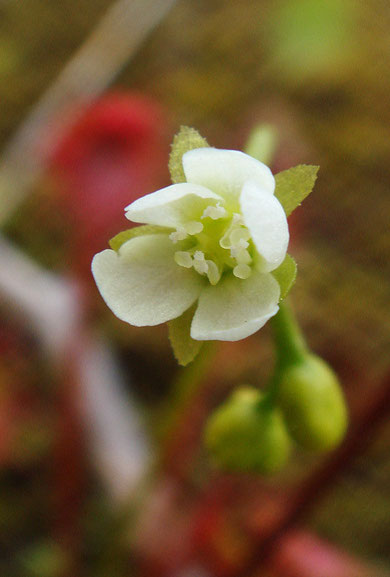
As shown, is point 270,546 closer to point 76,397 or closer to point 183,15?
point 76,397

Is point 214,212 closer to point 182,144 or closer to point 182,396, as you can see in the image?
point 182,144

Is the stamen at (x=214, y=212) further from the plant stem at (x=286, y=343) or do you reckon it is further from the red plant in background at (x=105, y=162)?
the red plant in background at (x=105, y=162)

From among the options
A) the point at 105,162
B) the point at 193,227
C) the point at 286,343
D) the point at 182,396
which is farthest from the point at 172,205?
the point at 105,162

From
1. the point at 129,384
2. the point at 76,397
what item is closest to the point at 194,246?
the point at 76,397

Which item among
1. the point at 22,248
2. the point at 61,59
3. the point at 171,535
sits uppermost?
the point at 61,59

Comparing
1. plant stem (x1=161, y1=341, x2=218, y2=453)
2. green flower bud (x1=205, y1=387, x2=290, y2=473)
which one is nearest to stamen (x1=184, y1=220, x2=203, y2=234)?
green flower bud (x1=205, y1=387, x2=290, y2=473)

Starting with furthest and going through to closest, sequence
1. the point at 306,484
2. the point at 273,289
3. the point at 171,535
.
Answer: the point at 171,535, the point at 306,484, the point at 273,289

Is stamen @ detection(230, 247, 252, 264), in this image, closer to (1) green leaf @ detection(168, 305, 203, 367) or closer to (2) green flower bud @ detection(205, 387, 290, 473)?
(1) green leaf @ detection(168, 305, 203, 367)

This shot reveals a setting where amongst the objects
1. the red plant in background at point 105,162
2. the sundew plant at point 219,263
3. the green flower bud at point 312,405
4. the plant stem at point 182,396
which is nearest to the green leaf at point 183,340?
the sundew plant at point 219,263
